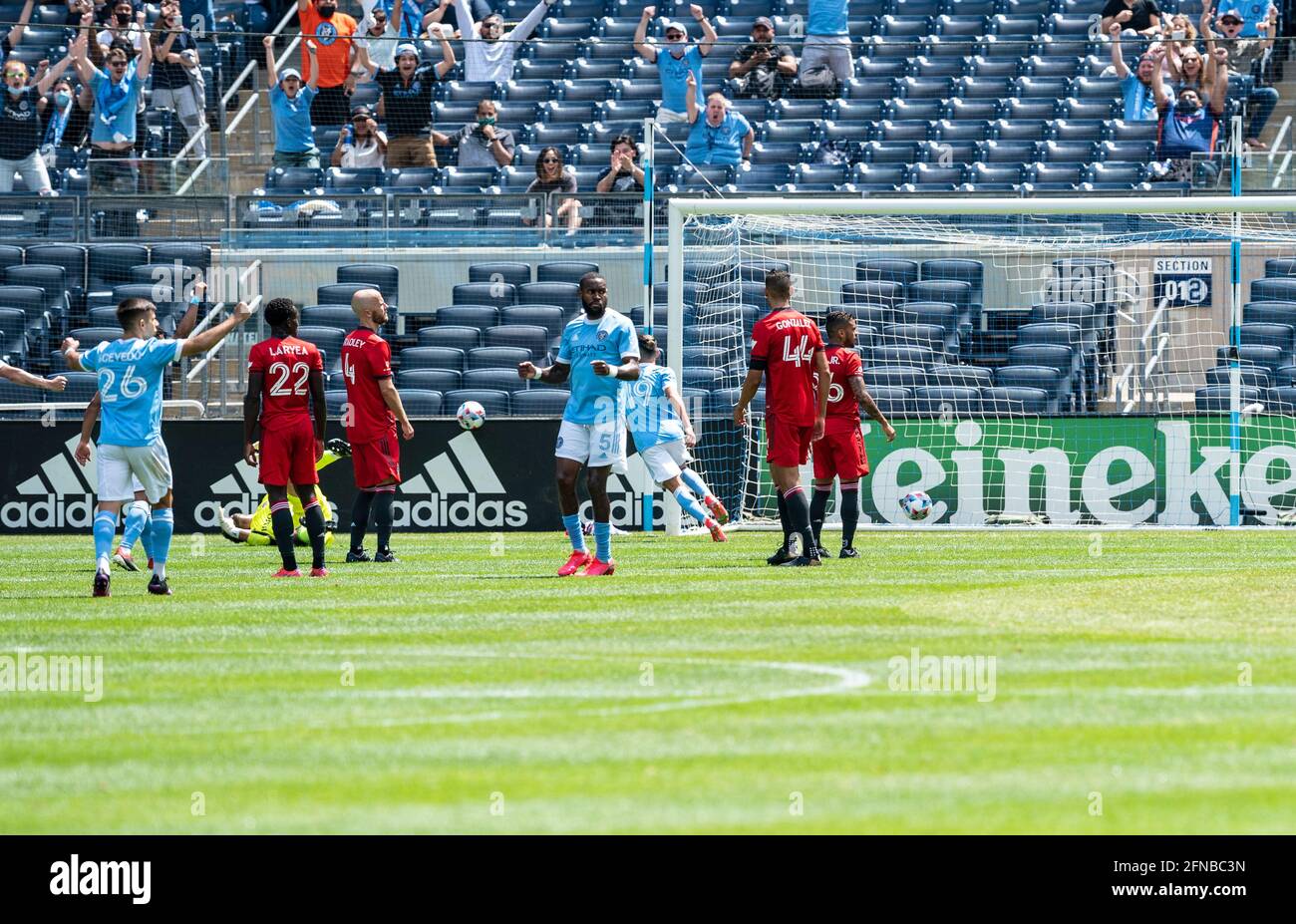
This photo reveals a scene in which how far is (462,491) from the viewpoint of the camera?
21281 millimetres

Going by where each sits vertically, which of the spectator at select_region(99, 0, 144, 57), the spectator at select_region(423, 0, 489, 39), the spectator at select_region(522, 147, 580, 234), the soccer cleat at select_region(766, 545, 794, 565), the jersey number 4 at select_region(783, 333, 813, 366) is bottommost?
the soccer cleat at select_region(766, 545, 794, 565)

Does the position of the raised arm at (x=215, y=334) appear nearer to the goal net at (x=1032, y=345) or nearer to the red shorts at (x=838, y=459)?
the red shorts at (x=838, y=459)

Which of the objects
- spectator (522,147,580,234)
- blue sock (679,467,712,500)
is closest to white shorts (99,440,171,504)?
blue sock (679,467,712,500)

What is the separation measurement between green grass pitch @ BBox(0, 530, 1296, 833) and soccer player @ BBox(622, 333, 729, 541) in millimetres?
4055

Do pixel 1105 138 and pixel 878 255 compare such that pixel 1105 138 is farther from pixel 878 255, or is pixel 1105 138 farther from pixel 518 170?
pixel 518 170

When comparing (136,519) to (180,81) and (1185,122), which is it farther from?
(1185,122)

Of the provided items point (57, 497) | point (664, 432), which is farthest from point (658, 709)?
→ point (57, 497)

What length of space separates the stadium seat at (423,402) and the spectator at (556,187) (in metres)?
2.83

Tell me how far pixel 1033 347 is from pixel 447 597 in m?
12.0

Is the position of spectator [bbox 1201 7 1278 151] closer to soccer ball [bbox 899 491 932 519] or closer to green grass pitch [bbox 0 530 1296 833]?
soccer ball [bbox 899 491 932 519]

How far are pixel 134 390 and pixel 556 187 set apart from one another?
39.2ft

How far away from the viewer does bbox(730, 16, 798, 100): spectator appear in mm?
26375
